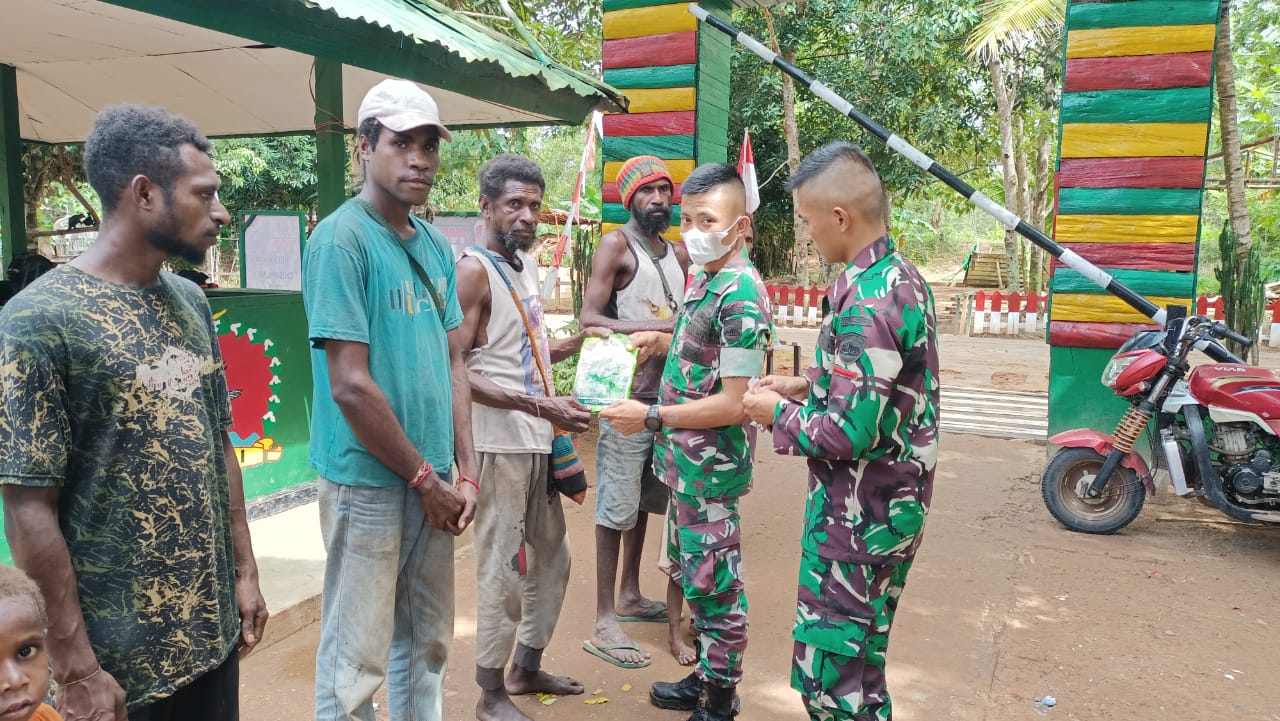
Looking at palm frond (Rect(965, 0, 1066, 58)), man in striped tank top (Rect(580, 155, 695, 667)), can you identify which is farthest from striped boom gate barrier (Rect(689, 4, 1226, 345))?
palm frond (Rect(965, 0, 1066, 58))

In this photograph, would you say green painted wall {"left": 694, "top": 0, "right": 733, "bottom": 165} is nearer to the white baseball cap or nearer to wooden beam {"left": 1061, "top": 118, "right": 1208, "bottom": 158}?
wooden beam {"left": 1061, "top": 118, "right": 1208, "bottom": 158}

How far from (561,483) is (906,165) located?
14283 mm

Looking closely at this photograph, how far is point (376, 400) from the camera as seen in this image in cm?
206

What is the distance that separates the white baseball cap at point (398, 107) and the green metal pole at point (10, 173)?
18.5 feet

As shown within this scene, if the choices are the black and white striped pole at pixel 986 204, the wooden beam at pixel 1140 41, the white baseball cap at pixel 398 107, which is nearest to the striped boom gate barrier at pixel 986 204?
the black and white striped pole at pixel 986 204

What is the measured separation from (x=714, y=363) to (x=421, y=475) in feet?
3.90

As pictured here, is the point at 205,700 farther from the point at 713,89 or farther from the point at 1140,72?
the point at 1140,72

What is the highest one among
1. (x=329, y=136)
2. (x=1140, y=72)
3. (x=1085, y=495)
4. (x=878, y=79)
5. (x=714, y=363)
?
(x=878, y=79)

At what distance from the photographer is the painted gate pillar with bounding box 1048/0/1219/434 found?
18.1ft

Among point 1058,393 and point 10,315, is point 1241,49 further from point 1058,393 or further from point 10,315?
point 10,315

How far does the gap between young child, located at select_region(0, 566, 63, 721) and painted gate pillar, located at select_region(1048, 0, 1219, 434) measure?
5892 millimetres

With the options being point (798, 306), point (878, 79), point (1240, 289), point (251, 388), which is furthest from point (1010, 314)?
point (251, 388)

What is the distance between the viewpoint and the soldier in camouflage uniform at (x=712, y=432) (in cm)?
282

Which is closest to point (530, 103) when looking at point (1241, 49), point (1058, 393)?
point (1058, 393)
